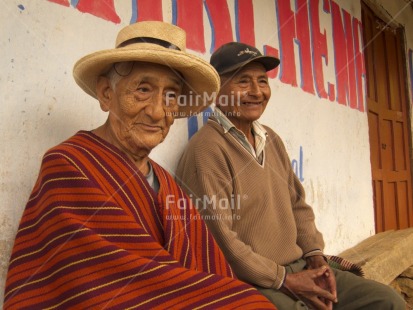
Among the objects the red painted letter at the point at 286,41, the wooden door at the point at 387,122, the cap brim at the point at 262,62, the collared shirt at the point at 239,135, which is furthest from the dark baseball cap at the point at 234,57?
the wooden door at the point at 387,122

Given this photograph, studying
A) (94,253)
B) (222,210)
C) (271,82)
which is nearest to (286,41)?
(271,82)

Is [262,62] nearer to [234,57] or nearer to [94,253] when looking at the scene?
[234,57]

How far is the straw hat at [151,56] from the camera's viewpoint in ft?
5.12

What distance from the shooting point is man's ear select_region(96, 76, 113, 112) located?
170 cm

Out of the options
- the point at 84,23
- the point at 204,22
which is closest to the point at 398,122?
the point at 204,22

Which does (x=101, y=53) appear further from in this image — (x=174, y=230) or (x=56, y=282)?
(x=56, y=282)

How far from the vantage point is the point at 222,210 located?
6.59ft

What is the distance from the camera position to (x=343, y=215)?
13.8 ft

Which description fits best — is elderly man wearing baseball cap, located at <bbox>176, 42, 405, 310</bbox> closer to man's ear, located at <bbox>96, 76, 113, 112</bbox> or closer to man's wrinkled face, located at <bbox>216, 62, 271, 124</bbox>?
man's wrinkled face, located at <bbox>216, 62, 271, 124</bbox>

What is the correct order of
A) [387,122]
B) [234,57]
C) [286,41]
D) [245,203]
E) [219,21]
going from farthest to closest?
1. [387,122]
2. [286,41]
3. [219,21]
4. [234,57]
5. [245,203]

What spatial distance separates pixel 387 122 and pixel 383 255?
234 centimetres

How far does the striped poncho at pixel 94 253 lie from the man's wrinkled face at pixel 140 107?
124 millimetres

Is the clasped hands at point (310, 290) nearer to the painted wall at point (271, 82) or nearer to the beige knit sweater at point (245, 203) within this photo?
the beige knit sweater at point (245, 203)

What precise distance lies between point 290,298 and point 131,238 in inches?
37.0
